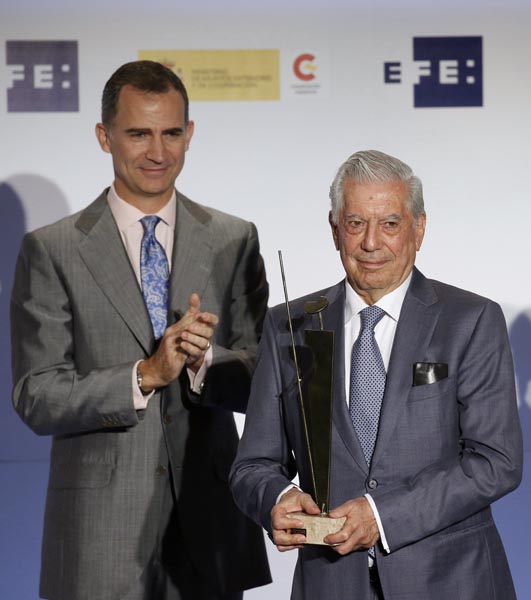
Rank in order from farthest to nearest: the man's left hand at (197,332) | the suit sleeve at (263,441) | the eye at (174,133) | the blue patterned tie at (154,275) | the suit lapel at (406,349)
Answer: the eye at (174,133)
the blue patterned tie at (154,275)
the man's left hand at (197,332)
the suit sleeve at (263,441)
the suit lapel at (406,349)

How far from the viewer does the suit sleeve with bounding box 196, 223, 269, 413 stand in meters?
2.82

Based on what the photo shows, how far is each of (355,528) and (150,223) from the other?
1185 mm

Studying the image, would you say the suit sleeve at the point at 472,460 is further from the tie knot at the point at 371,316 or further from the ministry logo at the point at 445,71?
the ministry logo at the point at 445,71

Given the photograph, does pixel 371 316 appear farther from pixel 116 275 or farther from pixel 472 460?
pixel 116 275

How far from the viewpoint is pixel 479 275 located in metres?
4.48

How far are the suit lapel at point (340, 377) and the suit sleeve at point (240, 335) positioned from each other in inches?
18.6

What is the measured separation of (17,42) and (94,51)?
0.30 m

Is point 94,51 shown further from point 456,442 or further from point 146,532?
point 456,442

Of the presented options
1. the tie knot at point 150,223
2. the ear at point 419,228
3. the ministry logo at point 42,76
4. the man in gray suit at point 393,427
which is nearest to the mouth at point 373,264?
the man in gray suit at point 393,427

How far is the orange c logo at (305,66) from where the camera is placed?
4.43 m

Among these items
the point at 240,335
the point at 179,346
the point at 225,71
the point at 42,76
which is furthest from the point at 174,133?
the point at 42,76

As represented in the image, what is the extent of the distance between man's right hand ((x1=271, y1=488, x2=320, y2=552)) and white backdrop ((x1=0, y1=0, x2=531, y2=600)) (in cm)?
233

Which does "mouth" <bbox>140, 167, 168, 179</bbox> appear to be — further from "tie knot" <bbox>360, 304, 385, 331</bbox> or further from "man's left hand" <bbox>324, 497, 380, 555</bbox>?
"man's left hand" <bbox>324, 497, 380, 555</bbox>

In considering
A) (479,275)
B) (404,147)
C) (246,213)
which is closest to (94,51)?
(246,213)
